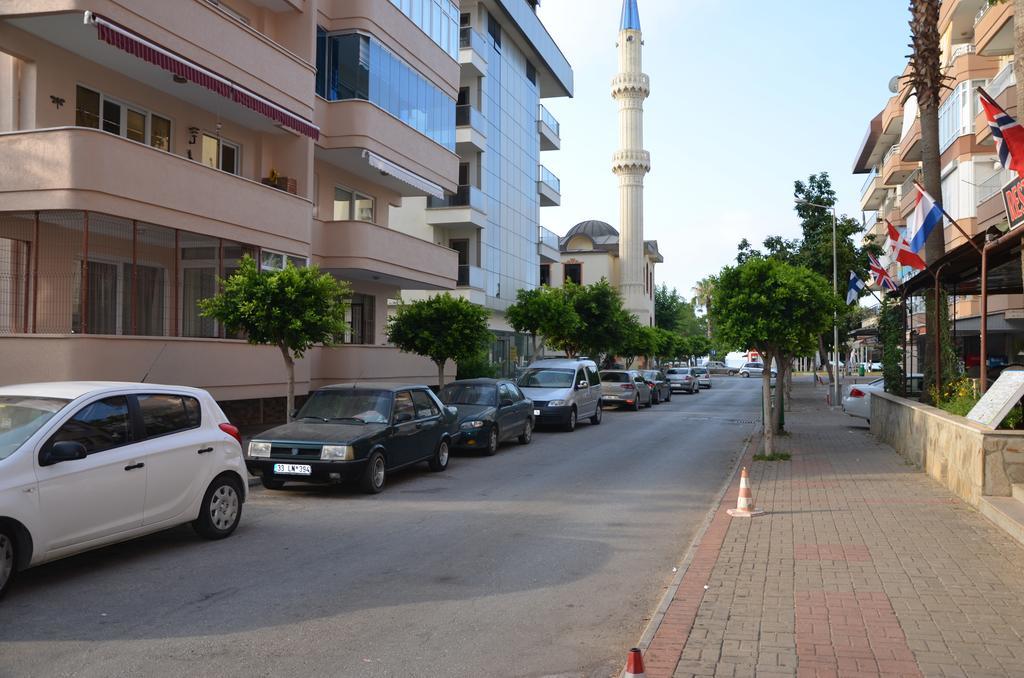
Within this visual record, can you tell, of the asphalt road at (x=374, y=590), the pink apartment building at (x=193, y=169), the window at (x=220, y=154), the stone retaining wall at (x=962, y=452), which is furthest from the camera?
the window at (x=220, y=154)

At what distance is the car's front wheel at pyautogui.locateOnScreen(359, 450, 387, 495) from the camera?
11.7m

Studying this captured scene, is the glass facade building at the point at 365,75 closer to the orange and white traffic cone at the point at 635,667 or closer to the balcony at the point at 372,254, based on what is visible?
the balcony at the point at 372,254

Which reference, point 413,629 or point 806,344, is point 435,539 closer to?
point 413,629

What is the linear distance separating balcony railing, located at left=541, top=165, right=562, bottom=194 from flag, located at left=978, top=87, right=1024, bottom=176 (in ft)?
123

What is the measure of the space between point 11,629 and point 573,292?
3299cm

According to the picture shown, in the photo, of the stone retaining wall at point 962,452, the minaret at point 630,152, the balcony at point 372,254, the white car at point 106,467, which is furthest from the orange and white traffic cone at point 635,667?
the minaret at point 630,152

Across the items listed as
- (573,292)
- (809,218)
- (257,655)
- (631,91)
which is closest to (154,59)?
(257,655)

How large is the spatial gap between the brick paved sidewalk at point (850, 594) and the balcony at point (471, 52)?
2916cm

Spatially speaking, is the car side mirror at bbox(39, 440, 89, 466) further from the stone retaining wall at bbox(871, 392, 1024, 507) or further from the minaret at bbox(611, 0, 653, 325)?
the minaret at bbox(611, 0, 653, 325)

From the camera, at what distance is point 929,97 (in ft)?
58.2

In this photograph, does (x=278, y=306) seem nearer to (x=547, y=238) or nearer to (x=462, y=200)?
(x=462, y=200)

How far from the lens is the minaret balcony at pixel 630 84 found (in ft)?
227

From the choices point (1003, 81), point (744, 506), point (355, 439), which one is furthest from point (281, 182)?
point (1003, 81)

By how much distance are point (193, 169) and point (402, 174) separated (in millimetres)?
7947
